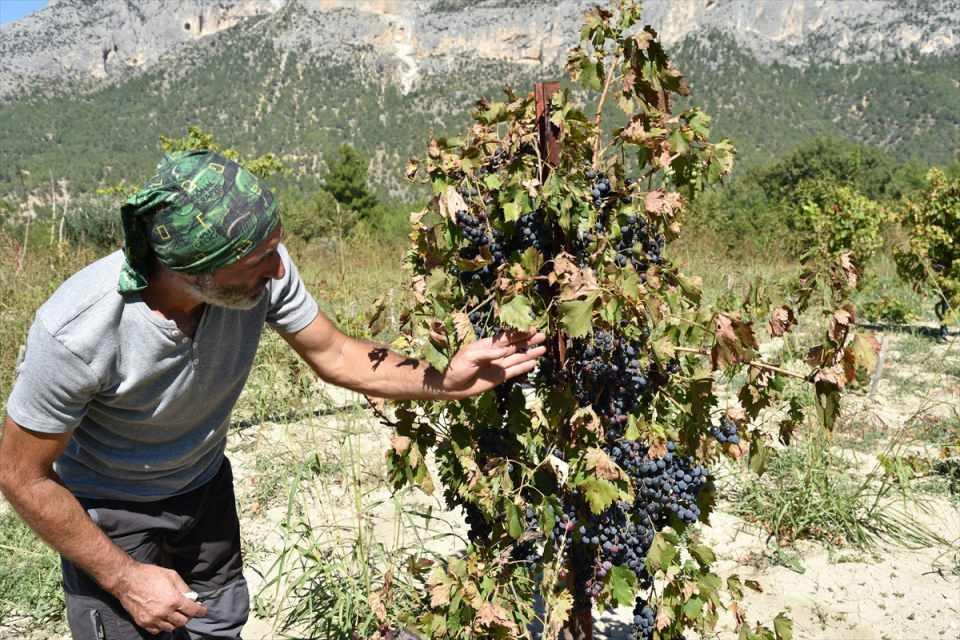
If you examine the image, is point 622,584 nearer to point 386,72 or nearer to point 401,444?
point 401,444

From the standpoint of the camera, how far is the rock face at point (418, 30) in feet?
332

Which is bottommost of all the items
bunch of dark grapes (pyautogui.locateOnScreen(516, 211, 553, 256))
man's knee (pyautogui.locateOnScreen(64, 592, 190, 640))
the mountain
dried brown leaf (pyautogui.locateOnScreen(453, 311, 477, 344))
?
the mountain

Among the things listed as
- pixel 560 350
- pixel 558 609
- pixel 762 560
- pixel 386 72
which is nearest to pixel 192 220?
pixel 560 350

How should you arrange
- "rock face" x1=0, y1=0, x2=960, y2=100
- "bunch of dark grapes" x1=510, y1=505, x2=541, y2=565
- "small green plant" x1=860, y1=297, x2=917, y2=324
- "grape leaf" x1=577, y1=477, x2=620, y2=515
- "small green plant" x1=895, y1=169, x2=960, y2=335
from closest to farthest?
"grape leaf" x1=577, y1=477, x2=620, y2=515 → "bunch of dark grapes" x1=510, y1=505, x2=541, y2=565 → "small green plant" x1=895, y1=169, x2=960, y2=335 → "small green plant" x1=860, y1=297, x2=917, y2=324 → "rock face" x1=0, y1=0, x2=960, y2=100

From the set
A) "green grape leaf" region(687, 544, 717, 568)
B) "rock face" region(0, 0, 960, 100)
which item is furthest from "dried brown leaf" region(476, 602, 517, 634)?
"rock face" region(0, 0, 960, 100)

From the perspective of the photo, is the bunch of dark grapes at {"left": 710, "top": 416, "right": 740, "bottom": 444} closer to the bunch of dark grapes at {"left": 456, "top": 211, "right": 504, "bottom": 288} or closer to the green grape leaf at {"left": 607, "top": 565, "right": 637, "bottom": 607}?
the green grape leaf at {"left": 607, "top": 565, "right": 637, "bottom": 607}

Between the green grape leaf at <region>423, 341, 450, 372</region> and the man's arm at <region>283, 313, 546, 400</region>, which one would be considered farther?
the man's arm at <region>283, 313, 546, 400</region>

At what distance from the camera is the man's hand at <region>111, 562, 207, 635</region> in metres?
1.66

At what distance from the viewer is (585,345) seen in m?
1.77

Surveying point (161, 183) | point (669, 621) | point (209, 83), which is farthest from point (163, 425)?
point (209, 83)

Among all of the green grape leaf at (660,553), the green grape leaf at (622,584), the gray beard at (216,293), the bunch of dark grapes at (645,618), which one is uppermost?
the gray beard at (216,293)

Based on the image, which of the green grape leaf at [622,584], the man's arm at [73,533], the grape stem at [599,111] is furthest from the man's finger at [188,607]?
the grape stem at [599,111]

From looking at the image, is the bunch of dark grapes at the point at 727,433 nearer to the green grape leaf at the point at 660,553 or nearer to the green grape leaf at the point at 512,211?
the green grape leaf at the point at 660,553

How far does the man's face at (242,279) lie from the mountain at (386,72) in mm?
45812
